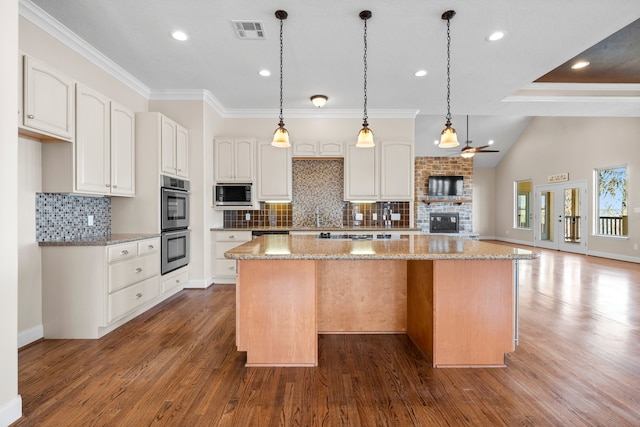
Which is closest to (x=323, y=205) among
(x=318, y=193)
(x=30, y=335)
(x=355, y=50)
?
(x=318, y=193)

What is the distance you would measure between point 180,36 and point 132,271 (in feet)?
7.73

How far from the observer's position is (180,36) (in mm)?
3166

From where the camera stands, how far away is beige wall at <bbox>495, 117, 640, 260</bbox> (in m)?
6.96

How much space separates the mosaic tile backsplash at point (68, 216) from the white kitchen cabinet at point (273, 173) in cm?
213

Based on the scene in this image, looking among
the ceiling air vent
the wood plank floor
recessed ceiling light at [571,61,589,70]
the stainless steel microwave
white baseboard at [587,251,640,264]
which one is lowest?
the wood plank floor

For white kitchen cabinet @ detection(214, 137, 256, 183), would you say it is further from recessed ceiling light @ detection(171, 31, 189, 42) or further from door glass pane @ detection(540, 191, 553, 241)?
door glass pane @ detection(540, 191, 553, 241)

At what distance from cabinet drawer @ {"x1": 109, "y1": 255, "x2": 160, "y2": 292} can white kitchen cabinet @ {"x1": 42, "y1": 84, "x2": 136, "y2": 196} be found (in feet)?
2.46

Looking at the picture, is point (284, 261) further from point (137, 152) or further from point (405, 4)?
point (137, 152)

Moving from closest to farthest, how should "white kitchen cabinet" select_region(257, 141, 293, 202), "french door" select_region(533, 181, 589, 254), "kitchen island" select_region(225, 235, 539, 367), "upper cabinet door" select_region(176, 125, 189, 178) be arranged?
1. "kitchen island" select_region(225, 235, 539, 367)
2. "upper cabinet door" select_region(176, 125, 189, 178)
3. "white kitchen cabinet" select_region(257, 141, 293, 202)
4. "french door" select_region(533, 181, 589, 254)

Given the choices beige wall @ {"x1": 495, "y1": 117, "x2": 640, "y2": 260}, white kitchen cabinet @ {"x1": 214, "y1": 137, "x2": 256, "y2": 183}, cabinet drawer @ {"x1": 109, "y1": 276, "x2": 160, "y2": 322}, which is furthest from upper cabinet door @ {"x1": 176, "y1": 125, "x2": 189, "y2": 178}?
beige wall @ {"x1": 495, "y1": 117, "x2": 640, "y2": 260}

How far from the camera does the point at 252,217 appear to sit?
18.2 feet

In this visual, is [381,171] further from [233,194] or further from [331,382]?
[331,382]

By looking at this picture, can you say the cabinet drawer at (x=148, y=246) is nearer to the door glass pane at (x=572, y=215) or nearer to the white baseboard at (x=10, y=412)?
the white baseboard at (x=10, y=412)

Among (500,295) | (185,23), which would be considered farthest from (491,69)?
(185,23)
